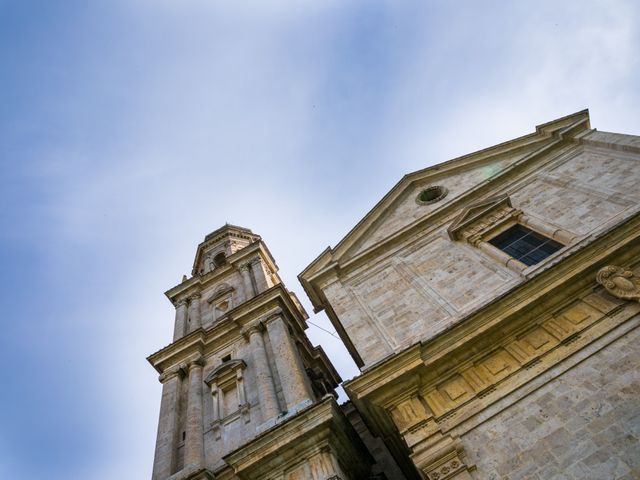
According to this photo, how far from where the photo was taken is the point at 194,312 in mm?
19688

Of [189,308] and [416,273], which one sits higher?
[189,308]

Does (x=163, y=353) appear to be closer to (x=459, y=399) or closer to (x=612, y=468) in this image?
(x=459, y=399)

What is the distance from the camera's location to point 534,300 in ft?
31.2

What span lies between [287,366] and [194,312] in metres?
7.76

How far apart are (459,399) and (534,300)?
253cm

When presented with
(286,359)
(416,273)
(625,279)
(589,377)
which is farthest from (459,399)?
(286,359)

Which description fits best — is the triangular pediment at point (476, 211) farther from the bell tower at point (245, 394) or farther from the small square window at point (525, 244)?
the bell tower at point (245, 394)

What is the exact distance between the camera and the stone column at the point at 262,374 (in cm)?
1219

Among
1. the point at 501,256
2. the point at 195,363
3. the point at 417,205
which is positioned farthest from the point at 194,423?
the point at 417,205

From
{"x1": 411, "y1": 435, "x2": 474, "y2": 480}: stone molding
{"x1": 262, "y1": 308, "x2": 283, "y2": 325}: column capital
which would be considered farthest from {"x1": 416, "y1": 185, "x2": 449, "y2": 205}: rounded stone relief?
{"x1": 411, "y1": 435, "x2": 474, "y2": 480}: stone molding

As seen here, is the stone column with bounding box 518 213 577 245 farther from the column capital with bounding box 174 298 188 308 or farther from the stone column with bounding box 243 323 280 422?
the column capital with bounding box 174 298 188 308

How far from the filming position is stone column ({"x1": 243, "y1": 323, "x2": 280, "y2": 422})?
12188 mm

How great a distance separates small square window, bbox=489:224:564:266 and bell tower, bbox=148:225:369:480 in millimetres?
6273

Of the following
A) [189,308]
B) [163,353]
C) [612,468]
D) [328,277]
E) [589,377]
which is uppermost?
[189,308]
